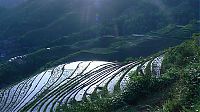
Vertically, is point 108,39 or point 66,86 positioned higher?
point 66,86

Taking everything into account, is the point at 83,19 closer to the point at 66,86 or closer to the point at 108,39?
the point at 108,39

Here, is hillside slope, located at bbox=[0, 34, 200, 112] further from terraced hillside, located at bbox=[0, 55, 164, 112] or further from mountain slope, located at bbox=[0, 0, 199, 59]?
mountain slope, located at bbox=[0, 0, 199, 59]

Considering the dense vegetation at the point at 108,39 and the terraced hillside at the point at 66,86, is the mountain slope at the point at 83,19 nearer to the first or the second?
the dense vegetation at the point at 108,39

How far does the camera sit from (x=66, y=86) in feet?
59.7

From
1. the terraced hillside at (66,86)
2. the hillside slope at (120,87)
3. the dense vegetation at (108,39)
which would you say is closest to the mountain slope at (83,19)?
the dense vegetation at (108,39)

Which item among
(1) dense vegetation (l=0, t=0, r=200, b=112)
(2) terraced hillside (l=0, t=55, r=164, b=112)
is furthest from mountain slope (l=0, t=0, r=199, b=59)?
(2) terraced hillside (l=0, t=55, r=164, b=112)

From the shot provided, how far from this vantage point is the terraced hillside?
15031mm

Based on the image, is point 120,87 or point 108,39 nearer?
point 120,87

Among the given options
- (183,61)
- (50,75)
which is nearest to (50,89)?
(50,75)

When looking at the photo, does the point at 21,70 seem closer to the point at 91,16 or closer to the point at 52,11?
the point at 91,16

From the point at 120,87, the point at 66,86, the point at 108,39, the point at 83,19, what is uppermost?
the point at 83,19

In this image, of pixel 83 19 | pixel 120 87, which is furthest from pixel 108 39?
pixel 120 87

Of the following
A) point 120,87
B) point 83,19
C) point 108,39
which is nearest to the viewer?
point 120,87

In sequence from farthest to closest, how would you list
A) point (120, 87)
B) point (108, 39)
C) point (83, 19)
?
point (83, 19)
point (108, 39)
point (120, 87)
